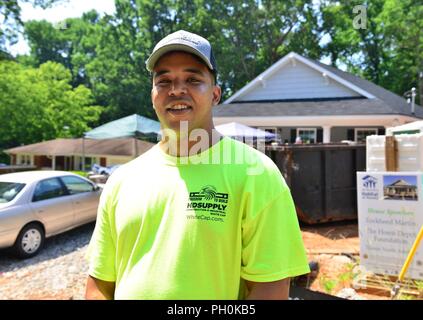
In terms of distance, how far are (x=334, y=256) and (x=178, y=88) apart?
4.77 meters

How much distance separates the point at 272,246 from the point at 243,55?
33086mm

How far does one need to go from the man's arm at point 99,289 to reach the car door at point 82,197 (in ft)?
21.3

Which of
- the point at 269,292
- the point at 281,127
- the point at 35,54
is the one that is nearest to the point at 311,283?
the point at 269,292

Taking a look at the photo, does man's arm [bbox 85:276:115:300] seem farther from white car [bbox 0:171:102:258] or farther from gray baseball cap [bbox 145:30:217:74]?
white car [bbox 0:171:102:258]

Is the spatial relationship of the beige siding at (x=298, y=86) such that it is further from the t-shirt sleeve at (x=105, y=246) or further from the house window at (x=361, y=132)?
the t-shirt sleeve at (x=105, y=246)

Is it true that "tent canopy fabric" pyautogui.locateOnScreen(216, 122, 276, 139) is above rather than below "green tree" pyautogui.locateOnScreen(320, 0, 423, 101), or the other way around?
below

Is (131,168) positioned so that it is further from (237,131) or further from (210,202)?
(237,131)

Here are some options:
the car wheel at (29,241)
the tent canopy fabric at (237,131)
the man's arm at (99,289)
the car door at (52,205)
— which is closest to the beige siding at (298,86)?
the tent canopy fabric at (237,131)

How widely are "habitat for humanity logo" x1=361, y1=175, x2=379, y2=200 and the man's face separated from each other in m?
3.92

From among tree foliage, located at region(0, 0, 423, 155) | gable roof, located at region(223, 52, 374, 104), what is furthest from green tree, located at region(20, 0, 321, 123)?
gable roof, located at region(223, 52, 374, 104)

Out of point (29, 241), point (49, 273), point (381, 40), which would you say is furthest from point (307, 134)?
point (381, 40)

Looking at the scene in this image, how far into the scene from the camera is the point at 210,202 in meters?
1.50

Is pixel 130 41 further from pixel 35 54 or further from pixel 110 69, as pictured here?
pixel 35 54

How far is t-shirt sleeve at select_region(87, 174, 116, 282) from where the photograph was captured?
1723 millimetres
